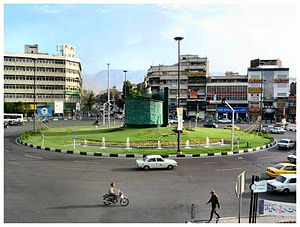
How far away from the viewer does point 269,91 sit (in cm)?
Answer: 7575

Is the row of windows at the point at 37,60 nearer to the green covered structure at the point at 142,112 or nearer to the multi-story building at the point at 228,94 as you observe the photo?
the multi-story building at the point at 228,94

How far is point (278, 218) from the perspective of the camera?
38.4ft

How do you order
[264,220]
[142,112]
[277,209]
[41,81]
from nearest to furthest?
[264,220]
[277,209]
[142,112]
[41,81]

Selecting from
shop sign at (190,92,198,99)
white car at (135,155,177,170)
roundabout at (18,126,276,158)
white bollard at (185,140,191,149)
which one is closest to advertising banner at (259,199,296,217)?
white car at (135,155,177,170)

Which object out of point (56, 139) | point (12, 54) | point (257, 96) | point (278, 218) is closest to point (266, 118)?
point (257, 96)

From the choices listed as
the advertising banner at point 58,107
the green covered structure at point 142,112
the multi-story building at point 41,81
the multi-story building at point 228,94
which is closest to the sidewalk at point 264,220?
the green covered structure at point 142,112

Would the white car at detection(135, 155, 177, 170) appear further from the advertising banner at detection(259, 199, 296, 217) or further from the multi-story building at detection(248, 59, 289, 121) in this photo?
the multi-story building at detection(248, 59, 289, 121)

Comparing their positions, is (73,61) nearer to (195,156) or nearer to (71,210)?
(195,156)

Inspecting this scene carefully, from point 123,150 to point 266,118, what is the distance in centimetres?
6052

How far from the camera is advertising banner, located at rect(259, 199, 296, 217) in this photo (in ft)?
38.3

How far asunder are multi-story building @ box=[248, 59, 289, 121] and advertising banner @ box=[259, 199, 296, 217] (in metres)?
65.2

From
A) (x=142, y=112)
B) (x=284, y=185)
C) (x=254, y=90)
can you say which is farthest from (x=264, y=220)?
(x=254, y=90)

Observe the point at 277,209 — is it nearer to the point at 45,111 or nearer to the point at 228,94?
the point at 45,111

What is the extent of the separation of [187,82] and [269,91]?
19.8 m
